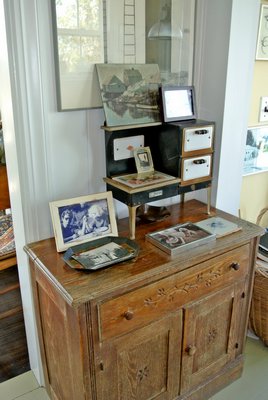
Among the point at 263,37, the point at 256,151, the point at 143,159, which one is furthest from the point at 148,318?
the point at 263,37

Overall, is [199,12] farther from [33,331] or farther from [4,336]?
[4,336]

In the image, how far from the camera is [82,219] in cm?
134

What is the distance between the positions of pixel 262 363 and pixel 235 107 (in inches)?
50.7

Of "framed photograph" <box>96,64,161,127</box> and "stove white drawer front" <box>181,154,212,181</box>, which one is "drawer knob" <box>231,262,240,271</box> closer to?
"stove white drawer front" <box>181,154,212,181</box>

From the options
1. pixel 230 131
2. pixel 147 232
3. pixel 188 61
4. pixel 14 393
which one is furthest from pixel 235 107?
pixel 14 393

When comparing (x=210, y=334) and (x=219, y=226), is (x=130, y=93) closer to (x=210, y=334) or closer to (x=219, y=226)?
(x=219, y=226)

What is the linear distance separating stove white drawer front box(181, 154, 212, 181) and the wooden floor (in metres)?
1.17

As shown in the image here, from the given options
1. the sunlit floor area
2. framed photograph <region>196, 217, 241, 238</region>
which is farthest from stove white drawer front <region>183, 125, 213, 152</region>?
the sunlit floor area

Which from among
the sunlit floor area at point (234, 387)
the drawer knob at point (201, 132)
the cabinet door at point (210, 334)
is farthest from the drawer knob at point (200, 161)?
the sunlit floor area at point (234, 387)

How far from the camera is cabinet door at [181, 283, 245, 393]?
1.45 metres

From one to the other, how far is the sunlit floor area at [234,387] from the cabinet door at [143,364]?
1.23 feet

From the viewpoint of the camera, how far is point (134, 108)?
1.45 m

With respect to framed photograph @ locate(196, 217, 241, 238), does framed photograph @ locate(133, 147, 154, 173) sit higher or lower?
higher

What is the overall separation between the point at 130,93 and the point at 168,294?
0.78 meters
